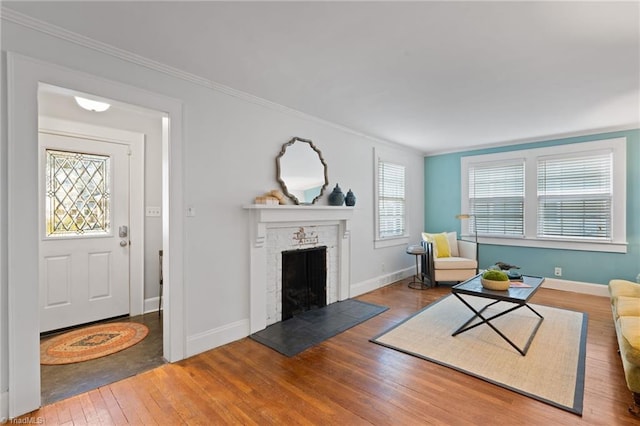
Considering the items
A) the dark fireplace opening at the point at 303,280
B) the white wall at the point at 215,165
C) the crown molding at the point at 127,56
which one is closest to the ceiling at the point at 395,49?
the crown molding at the point at 127,56

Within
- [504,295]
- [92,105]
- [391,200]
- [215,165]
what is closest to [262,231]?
[215,165]

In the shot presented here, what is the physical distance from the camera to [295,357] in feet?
8.63

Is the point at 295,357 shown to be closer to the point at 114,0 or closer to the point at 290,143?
the point at 290,143

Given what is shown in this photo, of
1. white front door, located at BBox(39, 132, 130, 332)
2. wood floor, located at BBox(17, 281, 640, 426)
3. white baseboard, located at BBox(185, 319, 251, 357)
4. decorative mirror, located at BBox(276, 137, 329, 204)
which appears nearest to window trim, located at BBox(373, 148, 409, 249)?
decorative mirror, located at BBox(276, 137, 329, 204)

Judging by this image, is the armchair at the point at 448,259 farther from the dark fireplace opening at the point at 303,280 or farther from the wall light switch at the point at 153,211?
the wall light switch at the point at 153,211

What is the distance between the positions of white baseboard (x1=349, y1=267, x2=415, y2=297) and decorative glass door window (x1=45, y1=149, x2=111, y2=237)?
10.7 ft

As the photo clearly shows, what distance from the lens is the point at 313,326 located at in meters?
3.30

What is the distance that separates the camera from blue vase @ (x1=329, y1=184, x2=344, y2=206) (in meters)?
4.05

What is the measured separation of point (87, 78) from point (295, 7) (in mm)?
1551

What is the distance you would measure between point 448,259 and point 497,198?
151cm

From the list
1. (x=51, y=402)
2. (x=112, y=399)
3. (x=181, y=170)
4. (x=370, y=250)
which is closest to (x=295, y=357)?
(x=112, y=399)

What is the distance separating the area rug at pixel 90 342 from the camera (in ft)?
8.51

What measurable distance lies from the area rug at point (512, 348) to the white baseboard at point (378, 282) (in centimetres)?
102

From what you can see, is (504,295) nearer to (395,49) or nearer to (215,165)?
(395,49)
